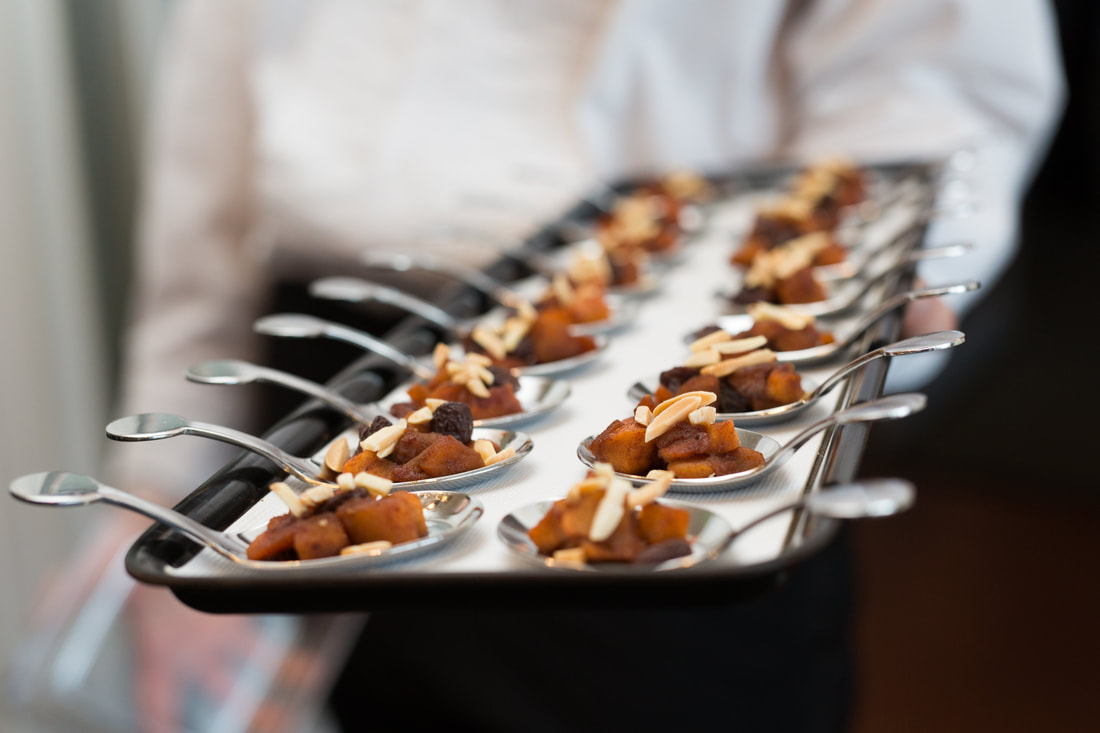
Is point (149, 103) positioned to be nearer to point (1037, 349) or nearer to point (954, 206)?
point (954, 206)

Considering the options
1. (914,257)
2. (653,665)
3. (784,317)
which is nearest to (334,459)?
(784,317)

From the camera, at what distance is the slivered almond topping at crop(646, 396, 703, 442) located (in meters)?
0.60

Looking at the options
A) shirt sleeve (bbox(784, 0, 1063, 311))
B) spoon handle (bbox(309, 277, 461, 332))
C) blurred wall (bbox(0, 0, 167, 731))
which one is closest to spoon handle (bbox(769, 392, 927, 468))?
spoon handle (bbox(309, 277, 461, 332))

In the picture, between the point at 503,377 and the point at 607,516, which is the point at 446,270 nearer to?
the point at 503,377

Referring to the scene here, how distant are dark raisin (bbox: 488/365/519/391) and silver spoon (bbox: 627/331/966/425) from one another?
159 mm

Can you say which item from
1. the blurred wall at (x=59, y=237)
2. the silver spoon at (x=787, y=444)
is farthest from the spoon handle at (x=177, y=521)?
the blurred wall at (x=59, y=237)

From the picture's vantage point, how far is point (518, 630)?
152cm

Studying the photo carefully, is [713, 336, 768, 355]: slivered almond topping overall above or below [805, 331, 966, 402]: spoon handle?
below

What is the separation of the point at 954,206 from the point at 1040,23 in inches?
34.9

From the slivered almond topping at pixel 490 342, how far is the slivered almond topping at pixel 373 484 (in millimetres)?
286

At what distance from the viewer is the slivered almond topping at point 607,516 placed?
50 centimetres

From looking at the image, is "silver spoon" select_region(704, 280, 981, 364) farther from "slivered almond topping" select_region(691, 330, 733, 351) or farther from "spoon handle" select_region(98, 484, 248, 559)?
"spoon handle" select_region(98, 484, 248, 559)

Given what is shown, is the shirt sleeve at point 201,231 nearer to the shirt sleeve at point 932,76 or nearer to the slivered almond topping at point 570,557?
the shirt sleeve at point 932,76

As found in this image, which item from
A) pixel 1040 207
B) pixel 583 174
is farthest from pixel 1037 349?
pixel 583 174
